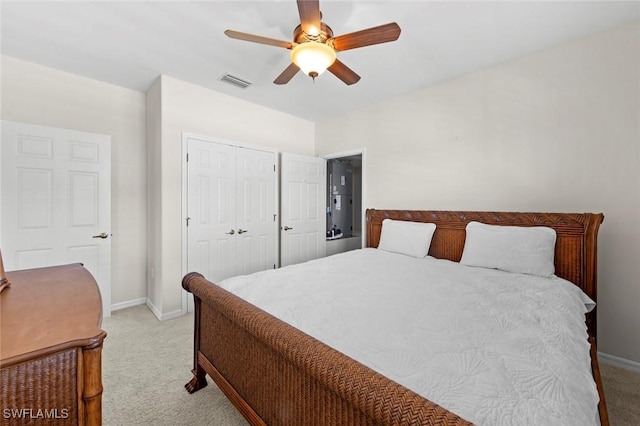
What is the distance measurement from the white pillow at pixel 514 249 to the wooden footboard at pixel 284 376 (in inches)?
77.7

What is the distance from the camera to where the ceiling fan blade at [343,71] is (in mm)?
2117

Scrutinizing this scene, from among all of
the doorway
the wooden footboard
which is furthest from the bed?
the doorway

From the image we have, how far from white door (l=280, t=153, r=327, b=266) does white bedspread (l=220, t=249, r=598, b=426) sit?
1925 millimetres

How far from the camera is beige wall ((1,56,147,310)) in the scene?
8.92 ft

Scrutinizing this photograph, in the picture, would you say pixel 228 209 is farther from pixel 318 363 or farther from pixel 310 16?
pixel 318 363

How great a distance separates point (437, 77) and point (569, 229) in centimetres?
198

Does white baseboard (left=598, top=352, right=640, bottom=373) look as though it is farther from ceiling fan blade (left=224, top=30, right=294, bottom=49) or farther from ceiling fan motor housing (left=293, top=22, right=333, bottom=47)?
ceiling fan blade (left=224, top=30, right=294, bottom=49)

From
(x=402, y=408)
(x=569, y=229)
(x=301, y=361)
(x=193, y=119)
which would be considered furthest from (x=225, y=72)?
(x=569, y=229)

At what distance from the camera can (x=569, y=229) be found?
7.41ft

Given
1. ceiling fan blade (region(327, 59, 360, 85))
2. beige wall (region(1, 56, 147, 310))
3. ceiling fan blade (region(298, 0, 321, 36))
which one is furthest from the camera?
beige wall (region(1, 56, 147, 310))

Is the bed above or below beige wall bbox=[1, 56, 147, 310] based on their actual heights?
below

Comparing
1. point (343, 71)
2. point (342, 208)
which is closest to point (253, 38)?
point (343, 71)

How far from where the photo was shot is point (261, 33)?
2.29 meters

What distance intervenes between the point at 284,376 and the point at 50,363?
2.57ft
